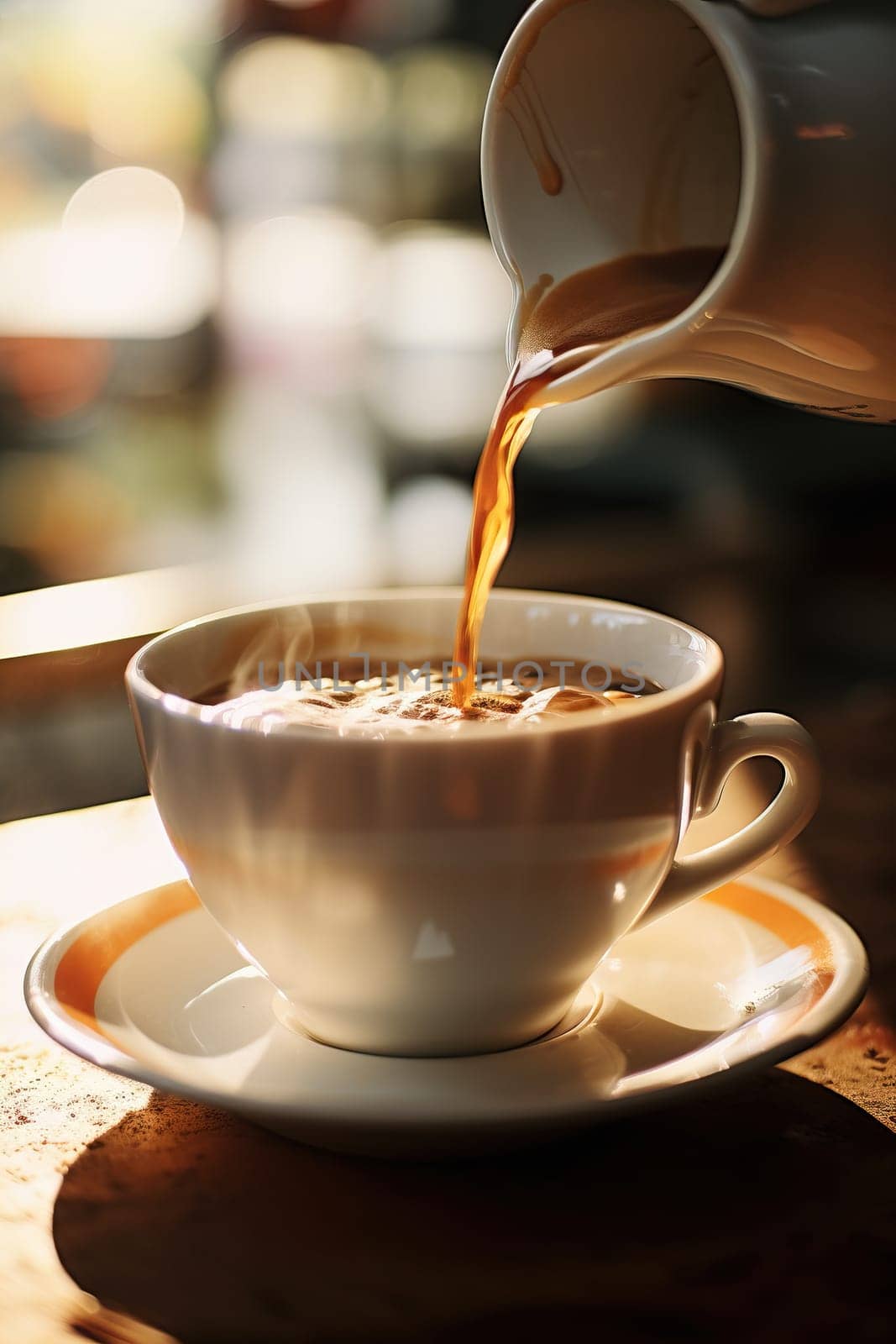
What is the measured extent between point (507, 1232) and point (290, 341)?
3574 millimetres

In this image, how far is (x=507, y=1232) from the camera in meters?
0.40

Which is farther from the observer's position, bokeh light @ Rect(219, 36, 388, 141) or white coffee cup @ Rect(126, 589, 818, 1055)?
bokeh light @ Rect(219, 36, 388, 141)

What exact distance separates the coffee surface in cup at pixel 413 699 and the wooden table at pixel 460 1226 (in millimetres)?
146

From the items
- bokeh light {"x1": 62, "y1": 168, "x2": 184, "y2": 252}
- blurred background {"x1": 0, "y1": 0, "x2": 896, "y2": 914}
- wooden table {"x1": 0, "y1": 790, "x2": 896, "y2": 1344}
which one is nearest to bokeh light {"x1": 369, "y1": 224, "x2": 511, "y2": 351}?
blurred background {"x1": 0, "y1": 0, "x2": 896, "y2": 914}

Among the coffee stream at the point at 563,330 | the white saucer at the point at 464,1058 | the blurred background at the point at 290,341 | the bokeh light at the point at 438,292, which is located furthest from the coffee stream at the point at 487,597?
the bokeh light at the point at 438,292

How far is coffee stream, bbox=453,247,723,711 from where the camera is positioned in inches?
26.0

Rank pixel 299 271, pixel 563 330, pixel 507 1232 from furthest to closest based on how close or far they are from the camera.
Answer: pixel 299 271, pixel 563 330, pixel 507 1232

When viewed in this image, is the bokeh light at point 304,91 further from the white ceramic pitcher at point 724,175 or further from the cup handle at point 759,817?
the cup handle at point 759,817

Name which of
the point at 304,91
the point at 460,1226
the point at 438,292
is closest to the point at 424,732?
the point at 460,1226

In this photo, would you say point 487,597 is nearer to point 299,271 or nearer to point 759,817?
point 759,817

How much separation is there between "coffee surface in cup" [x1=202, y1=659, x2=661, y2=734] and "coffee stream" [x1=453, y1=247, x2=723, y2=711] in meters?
0.04

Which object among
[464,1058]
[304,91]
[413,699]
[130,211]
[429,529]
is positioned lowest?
[429,529]

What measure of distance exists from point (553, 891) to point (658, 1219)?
0.36 ft

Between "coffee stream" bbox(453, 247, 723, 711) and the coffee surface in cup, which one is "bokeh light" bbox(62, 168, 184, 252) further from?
the coffee surface in cup
